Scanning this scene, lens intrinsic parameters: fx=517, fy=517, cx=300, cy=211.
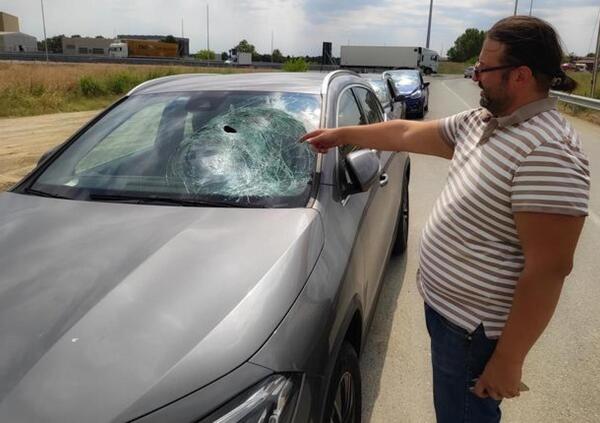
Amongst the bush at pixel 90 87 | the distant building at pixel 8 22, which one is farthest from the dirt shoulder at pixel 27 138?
the distant building at pixel 8 22

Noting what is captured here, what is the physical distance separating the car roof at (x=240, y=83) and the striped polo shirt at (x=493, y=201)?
1.39m

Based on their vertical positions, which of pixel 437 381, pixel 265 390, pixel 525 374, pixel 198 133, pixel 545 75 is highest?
pixel 545 75

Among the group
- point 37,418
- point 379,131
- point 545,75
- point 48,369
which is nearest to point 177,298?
point 48,369

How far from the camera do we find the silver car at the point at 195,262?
1.41 metres

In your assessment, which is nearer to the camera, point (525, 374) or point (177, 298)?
point (177, 298)

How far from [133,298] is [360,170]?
4.05 feet

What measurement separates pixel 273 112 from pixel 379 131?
2.59 feet

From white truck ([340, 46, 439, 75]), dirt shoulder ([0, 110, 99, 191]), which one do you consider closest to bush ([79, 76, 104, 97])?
dirt shoulder ([0, 110, 99, 191])

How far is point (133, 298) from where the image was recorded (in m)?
1.69

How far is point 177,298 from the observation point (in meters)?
1.69

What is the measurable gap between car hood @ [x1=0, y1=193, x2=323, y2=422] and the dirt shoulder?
566 cm

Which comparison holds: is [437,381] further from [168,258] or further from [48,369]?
[48,369]

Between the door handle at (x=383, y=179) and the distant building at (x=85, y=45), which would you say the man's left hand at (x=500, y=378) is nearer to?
the door handle at (x=383, y=179)

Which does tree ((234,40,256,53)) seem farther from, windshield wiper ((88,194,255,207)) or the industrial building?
windshield wiper ((88,194,255,207))
